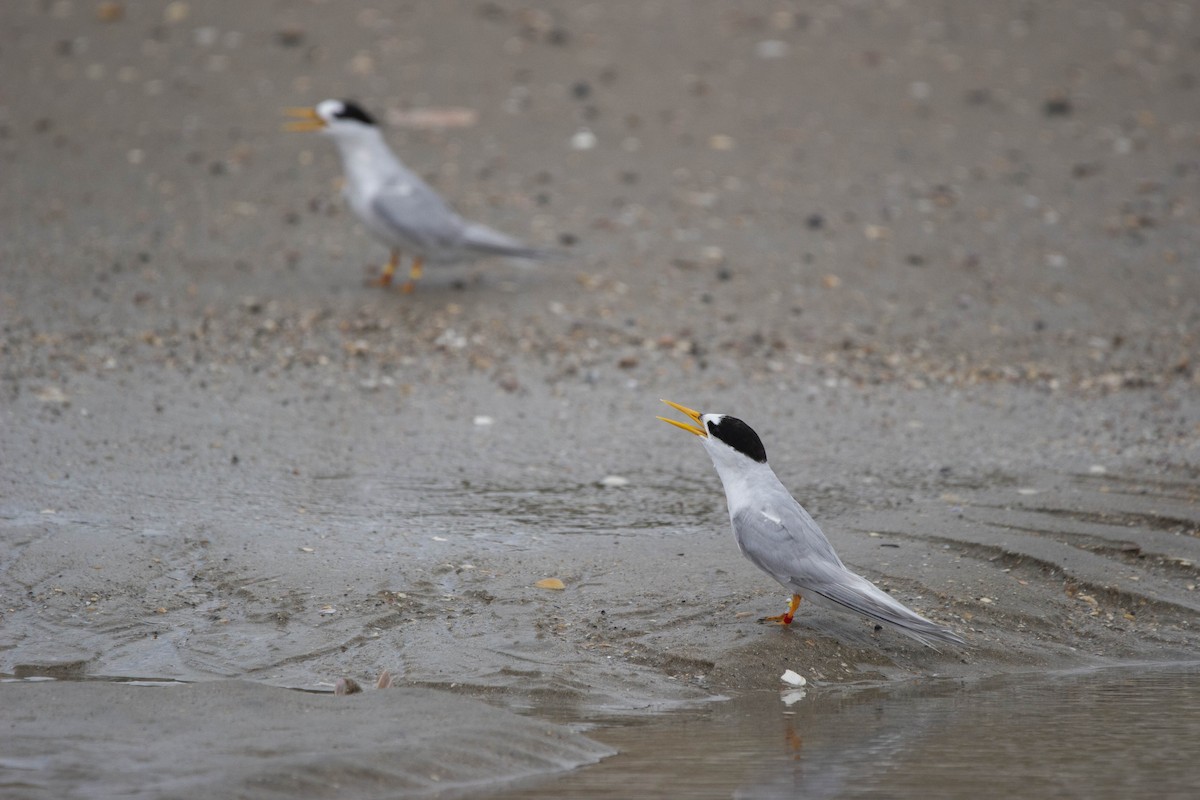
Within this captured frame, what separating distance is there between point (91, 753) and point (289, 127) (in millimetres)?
5993

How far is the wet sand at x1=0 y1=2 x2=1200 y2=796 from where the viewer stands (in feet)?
17.7

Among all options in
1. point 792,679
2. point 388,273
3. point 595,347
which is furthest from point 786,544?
point 388,273

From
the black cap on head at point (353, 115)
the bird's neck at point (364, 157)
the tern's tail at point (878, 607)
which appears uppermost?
the black cap on head at point (353, 115)

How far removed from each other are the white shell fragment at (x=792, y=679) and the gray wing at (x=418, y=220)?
15.0ft

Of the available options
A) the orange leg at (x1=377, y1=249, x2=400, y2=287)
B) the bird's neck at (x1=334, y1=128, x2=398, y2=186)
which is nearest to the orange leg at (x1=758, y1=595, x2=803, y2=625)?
the orange leg at (x1=377, y1=249, x2=400, y2=287)

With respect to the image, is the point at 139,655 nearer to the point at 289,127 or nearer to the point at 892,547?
the point at 892,547

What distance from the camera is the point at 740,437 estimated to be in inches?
215

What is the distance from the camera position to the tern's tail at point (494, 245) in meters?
9.02

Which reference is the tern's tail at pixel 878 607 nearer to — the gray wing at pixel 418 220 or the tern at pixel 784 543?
the tern at pixel 784 543

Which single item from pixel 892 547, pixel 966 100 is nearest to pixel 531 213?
pixel 966 100

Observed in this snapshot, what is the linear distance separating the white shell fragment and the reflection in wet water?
0.05 metres

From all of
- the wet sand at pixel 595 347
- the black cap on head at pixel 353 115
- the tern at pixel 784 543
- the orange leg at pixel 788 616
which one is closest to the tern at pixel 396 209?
the black cap on head at pixel 353 115

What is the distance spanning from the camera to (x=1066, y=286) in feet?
31.4

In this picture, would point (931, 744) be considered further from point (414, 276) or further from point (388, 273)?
point (388, 273)
